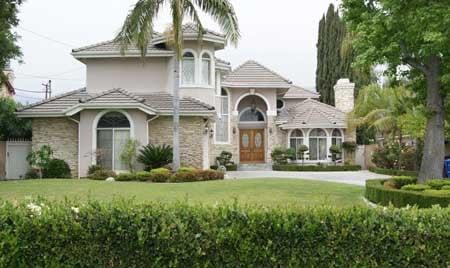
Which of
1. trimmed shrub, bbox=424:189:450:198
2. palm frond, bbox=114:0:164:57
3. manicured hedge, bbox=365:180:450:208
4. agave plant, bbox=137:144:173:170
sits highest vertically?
palm frond, bbox=114:0:164:57

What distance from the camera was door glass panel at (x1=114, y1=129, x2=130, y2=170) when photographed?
958 inches

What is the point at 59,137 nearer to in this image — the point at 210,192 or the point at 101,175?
the point at 101,175

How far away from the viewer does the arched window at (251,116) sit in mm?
36156

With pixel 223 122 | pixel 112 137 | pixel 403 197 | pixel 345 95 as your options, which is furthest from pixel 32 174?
pixel 345 95

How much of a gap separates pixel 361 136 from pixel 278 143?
28.9 ft

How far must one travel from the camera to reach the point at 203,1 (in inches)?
850

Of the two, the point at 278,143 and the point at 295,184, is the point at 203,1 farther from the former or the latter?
the point at 278,143

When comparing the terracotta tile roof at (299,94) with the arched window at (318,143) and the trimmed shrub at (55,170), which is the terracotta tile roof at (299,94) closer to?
the arched window at (318,143)

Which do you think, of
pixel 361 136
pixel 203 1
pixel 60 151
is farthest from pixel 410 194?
pixel 361 136

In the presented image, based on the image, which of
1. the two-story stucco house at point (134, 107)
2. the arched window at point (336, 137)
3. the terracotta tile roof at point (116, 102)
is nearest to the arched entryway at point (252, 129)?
the two-story stucco house at point (134, 107)

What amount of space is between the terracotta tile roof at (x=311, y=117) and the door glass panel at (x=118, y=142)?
13.5m

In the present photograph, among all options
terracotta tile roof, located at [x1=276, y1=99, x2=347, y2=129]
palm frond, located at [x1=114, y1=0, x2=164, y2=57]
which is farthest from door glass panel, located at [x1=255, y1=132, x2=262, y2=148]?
palm frond, located at [x1=114, y1=0, x2=164, y2=57]

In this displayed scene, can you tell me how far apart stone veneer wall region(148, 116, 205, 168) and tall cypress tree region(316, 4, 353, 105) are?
26.0 m

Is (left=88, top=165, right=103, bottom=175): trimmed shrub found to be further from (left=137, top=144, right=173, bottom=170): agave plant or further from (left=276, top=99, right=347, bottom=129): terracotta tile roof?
(left=276, top=99, right=347, bottom=129): terracotta tile roof
